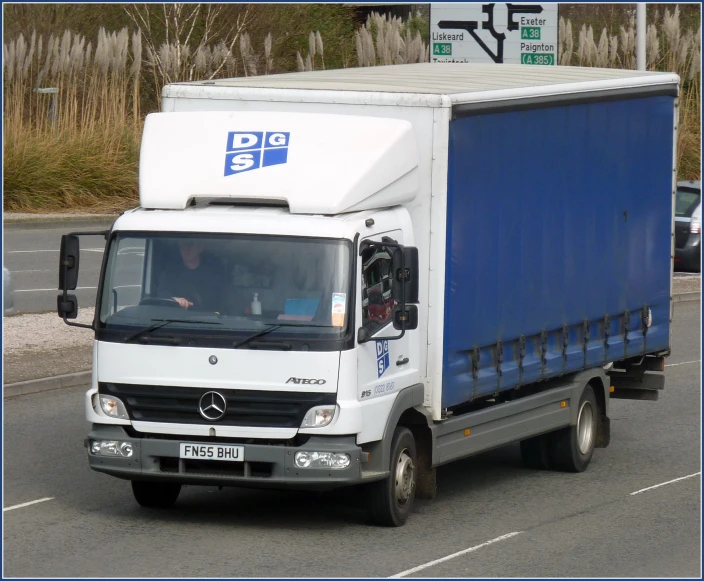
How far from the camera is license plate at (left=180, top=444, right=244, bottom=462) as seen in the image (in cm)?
978

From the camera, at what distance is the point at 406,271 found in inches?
391

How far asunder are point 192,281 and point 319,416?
1.27m

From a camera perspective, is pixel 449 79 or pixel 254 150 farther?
pixel 449 79

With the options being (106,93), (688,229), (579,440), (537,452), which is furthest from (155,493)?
(106,93)

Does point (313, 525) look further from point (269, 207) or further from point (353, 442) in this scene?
point (269, 207)

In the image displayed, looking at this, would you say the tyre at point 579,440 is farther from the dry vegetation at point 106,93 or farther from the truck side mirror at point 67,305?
the dry vegetation at point 106,93

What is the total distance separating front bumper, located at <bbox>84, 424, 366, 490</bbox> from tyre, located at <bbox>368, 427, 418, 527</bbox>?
19.2 inches

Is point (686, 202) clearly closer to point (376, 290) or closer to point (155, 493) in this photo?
point (376, 290)

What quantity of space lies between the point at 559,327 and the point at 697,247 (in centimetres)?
1628

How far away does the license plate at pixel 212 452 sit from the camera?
9.78m

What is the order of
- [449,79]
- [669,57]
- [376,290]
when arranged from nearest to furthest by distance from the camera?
[376,290], [449,79], [669,57]

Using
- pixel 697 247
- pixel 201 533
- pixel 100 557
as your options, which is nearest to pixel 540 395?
pixel 201 533

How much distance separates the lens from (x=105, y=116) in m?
30.6

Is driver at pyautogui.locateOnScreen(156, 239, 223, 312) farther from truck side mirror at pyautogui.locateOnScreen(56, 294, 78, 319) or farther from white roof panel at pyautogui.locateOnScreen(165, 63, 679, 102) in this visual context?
white roof panel at pyautogui.locateOnScreen(165, 63, 679, 102)
